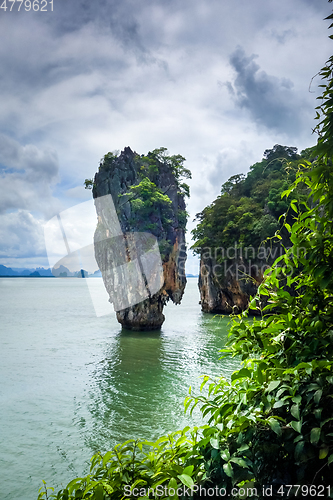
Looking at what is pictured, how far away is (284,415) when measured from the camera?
125 cm

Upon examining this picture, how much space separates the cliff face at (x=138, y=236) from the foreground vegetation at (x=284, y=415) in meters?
18.8

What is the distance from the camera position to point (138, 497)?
1.23 m

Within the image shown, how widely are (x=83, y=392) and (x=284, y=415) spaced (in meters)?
10.5

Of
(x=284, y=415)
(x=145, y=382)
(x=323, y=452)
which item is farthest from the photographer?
(x=145, y=382)

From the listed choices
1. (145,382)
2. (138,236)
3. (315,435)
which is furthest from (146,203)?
(315,435)

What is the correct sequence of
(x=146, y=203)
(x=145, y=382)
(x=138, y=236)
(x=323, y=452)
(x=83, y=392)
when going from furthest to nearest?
(x=138, y=236) < (x=146, y=203) < (x=145, y=382) < (x=83, y=392) < (x=323, y=452)

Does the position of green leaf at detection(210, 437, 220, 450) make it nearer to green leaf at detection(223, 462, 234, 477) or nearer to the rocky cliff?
green leaf at detection(223, 462, 234, 477)

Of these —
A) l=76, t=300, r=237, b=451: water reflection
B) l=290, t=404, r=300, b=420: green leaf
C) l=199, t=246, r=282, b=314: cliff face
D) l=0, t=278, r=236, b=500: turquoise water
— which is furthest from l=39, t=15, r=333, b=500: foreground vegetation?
l=199, t=246, r=282, b=314: cliff face

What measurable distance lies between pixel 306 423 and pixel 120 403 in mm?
9175

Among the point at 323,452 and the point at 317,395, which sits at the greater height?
the point at 317,395

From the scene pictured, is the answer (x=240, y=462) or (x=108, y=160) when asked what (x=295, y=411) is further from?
(x=108, y=160)

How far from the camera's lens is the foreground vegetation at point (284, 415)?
1.10 metres

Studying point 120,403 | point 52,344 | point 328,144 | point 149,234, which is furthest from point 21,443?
point 149,234

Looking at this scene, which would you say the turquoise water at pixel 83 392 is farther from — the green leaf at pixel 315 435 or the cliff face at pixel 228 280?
the cliff face at pixel 228 280
